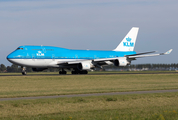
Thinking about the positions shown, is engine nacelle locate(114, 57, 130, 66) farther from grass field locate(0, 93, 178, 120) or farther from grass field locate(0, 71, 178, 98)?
grass field locate(0, 93, 178, 120)

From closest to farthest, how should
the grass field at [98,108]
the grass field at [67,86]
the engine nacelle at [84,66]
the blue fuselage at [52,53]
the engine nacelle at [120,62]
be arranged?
the grass field at [98,108] → the grass field at [67,86] → the blue fuselage at [52,53] → the engine nacelle at [84,66] → the engine nacelle at [120,62]

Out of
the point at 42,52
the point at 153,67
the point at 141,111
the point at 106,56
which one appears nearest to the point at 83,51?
the point at 106,56

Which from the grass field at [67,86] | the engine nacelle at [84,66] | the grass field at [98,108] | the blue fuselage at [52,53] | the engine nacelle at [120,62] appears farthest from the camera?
the engine nacelle at [120,62]

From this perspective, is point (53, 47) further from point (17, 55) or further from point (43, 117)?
point (43, 117)

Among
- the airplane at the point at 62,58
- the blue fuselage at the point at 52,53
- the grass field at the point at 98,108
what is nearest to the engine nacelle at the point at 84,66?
the airplane at the point at 62,58

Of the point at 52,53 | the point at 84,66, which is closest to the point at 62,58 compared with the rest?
the point at 52,53

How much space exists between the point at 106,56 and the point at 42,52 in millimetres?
15931

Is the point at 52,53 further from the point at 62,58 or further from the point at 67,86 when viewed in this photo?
the point at 67,86

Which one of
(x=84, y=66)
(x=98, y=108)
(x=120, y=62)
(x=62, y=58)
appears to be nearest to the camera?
(x=98, y=108)

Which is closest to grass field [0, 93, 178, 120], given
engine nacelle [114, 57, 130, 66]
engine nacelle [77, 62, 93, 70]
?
engine nacelle [77, 62, 93, 70]

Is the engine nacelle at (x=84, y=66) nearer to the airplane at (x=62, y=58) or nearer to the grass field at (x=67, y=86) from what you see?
the airplane at (x=62, y=58)

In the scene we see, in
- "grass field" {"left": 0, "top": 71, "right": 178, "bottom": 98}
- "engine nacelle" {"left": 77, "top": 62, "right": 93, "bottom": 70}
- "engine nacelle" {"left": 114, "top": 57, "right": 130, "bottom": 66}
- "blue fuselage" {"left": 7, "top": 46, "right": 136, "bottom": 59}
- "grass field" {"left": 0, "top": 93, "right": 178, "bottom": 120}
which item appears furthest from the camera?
"engine nacelle" {"left": 114, "top": 57, "right": 130, "bottom": 66}

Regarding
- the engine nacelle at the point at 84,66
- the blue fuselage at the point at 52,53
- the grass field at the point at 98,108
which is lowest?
the grass field at the point at 98,108

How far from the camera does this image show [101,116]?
14312 millimetres
